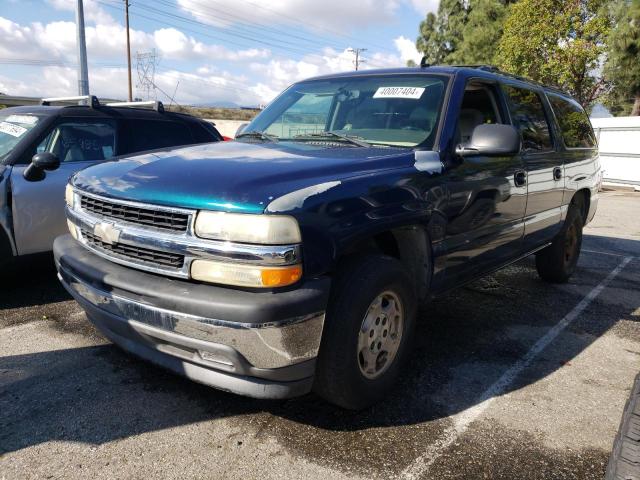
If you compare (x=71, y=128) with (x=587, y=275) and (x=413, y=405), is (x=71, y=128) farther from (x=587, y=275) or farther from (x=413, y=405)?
(x=587, y=275)

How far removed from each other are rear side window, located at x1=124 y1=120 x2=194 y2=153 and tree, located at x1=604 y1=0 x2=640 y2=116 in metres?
19.7

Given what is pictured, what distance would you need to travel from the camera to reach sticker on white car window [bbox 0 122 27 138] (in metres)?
4.57

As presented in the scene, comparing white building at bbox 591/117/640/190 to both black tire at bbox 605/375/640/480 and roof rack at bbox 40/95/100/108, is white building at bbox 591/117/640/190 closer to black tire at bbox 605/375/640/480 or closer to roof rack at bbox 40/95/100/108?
roof rack at bbox 40/95/100/108

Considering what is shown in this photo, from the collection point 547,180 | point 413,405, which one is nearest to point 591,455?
point 413,405

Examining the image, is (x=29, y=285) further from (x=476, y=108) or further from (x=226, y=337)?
(x=476, y=108)

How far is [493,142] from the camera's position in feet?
9.90

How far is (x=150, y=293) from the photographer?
2.29 m

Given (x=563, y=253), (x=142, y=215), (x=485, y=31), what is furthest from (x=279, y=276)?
(x=485, y=31)

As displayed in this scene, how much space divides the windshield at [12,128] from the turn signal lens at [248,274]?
125 inches


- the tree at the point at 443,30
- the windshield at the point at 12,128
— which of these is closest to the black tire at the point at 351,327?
the windshield at the point at 12,128

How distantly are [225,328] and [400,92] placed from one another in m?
2.10

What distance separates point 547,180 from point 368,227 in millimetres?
2534

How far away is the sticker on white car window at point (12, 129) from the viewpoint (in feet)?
15.0

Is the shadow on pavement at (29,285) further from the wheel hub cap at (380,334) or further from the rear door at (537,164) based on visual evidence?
the rear door at (537,164)
